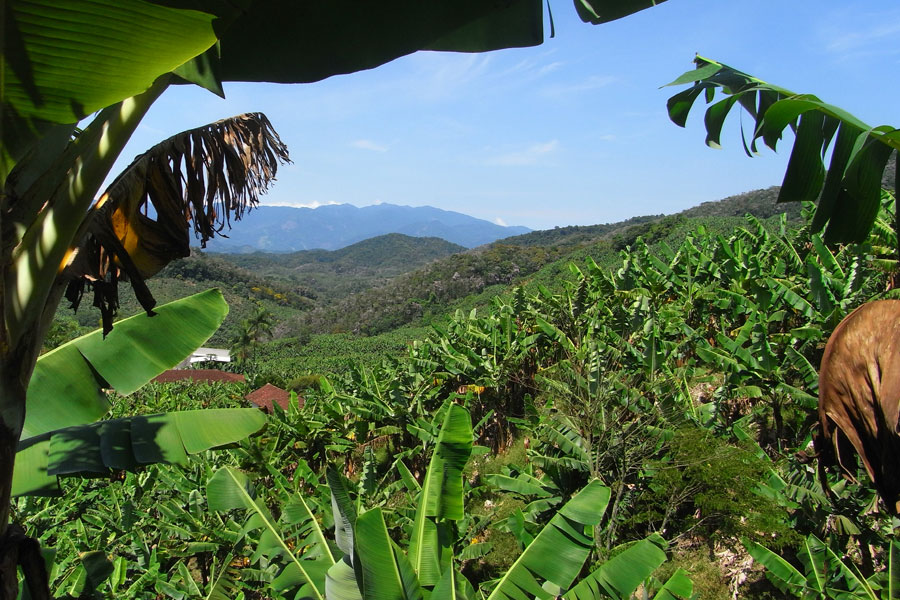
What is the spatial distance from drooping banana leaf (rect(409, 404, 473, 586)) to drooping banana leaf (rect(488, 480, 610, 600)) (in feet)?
1.21

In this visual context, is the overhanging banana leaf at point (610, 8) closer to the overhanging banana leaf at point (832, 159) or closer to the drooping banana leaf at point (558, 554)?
the overhanging banana leaf at point (832, 159)

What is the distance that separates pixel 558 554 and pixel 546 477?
10.8ft

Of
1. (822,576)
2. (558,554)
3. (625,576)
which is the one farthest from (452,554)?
(822,576)

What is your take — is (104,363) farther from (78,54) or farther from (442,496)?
(78,54)

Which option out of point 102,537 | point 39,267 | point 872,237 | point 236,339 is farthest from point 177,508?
point 236,339

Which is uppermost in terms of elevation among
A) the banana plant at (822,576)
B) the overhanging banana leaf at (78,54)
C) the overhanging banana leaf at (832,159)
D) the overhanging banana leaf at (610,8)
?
the overhanging banana leaf at (610,8)

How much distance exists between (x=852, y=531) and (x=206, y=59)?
556 centimetres

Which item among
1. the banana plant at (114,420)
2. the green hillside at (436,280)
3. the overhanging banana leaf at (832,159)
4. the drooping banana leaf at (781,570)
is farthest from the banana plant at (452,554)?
the green hillside at (436,280)

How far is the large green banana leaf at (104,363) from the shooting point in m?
2.66

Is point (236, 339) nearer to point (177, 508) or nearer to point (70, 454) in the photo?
point (177, 508)

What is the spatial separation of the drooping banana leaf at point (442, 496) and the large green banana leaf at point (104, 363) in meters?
1.62

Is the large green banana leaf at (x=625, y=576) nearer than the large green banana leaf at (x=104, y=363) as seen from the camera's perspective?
No

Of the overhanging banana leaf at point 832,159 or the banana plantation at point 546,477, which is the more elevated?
the overhanging banana leaf at point 832,159

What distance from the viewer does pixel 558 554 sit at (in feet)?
9.49
